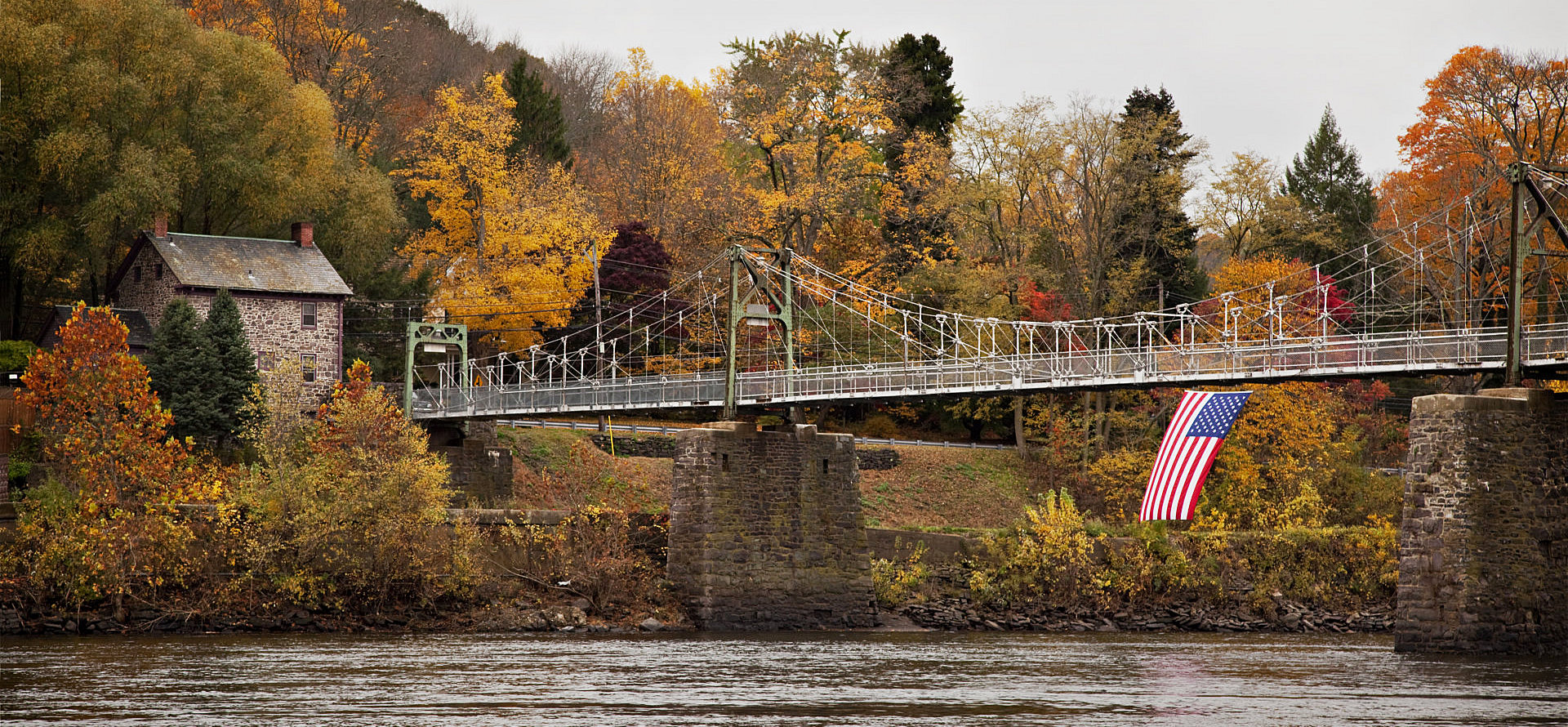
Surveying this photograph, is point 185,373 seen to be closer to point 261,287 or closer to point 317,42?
point 261,287

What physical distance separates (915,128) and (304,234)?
22.4 metres

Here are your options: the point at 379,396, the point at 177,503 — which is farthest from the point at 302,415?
the point at 177,503

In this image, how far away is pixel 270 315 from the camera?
48.5 meters

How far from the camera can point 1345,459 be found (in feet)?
171

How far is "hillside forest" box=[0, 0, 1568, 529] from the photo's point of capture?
4781 centimetres

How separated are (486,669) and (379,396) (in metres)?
14.3

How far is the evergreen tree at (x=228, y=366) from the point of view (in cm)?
4456

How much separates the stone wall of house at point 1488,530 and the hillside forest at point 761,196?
13.2m

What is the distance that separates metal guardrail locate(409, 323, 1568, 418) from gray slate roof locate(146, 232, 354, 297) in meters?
4.70

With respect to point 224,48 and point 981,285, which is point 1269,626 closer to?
point 981,285

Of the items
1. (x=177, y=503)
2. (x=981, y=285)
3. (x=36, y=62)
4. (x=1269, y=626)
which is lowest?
(x=1269, y=626)

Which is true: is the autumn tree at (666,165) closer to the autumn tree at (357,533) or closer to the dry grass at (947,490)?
the dry grass at (947,490)

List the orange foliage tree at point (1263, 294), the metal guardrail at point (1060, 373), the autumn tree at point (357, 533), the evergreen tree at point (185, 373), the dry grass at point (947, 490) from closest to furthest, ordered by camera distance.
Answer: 1. the metal guardrail at point (1060, 373)
2. the autumn tree at point (357, 533)
3. the evergreen tree at point (185, 373)
4. the orange foliage tree at point (1263, 294)
5. the dry grass at point (947, 490)

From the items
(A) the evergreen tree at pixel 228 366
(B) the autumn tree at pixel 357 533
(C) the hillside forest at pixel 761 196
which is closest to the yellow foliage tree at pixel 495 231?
(C) the hillside forest at pixel 761 196
